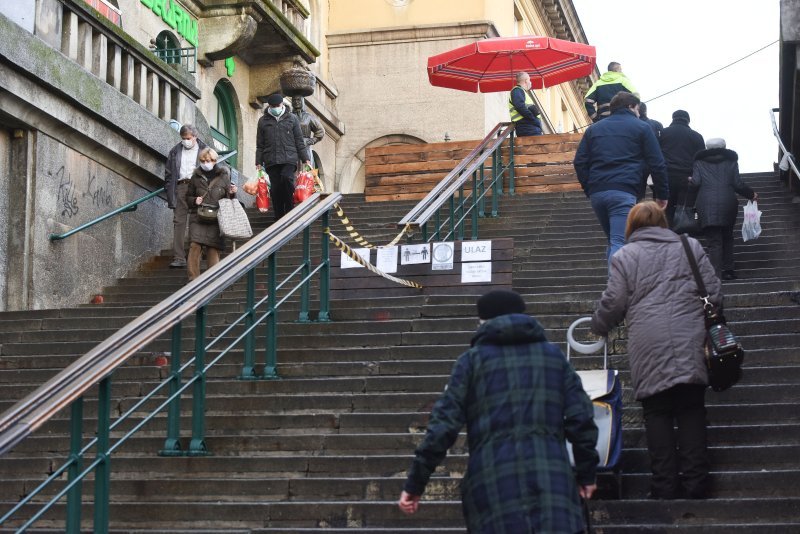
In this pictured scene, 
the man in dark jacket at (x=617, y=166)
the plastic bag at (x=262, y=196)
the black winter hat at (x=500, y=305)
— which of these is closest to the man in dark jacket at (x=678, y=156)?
the man in dark jacket at (x=617, y=166)

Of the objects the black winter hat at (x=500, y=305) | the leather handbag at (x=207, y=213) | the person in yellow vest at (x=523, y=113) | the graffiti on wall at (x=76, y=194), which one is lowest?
the black winter hat at (x=500, y=305)

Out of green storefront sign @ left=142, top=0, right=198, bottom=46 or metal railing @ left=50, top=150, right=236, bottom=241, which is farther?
green storefront sign @ left=142, top=0, right=198, bottom=46

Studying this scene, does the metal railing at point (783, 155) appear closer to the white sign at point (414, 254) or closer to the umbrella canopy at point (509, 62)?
→ the white sign at point (414, 254)

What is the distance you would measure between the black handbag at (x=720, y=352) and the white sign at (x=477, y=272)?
14.2 feet

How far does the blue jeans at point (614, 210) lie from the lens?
10328mm

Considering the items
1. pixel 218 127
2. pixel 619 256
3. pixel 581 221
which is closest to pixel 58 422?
pixel 619 256

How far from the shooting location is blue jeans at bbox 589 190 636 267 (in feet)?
33.9

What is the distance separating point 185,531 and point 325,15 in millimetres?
25779

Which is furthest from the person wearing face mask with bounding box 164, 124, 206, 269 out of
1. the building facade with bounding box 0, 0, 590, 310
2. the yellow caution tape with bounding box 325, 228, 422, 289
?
the yellow caution tape with bounding box 325, 228, 422, 289

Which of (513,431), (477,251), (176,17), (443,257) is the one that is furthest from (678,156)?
(176,17)

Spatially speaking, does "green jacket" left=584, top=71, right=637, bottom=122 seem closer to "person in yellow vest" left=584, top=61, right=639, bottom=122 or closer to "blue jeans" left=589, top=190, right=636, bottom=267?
"person in yellow vest" left=584, top=61, right=639, bottom=122

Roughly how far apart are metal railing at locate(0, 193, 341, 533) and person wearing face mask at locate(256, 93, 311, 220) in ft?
14.0

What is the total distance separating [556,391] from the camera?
5734mm

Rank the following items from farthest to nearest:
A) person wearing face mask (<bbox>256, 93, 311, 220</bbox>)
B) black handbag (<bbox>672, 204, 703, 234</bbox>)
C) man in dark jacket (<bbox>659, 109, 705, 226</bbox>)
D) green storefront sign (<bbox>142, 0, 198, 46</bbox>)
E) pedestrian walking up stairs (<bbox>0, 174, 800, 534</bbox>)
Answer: green storefront sign (<bbox>142, 0, 198, 46</bbox>), person wearing face mask (<bbox>256, 93, 311, 220</bbox>), man in dark jacket (<bbox>659, 109, 705, 226</bbox>), black handbag (<bbox>672, 204, 703, 234</bbox>), pedestrian walking up stairs (<bbox>0, 174, 800, 534</bbox>)
